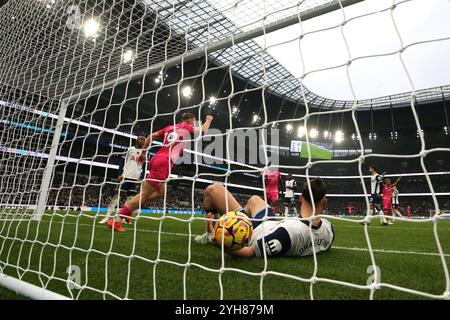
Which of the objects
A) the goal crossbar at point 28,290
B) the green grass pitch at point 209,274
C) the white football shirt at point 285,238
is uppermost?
the white football shirt at point 285,238

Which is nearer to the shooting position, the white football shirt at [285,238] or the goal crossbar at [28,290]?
the goal crossbar at [28,290]

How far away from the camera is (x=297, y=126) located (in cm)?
4238

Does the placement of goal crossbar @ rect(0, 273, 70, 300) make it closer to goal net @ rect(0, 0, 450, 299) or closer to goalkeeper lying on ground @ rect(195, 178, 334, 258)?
goal net @ rect(0, 0, 450, 299)

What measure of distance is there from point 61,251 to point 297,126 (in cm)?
4166

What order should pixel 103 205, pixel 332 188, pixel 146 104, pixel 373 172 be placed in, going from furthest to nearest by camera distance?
pixel 332 188 < pixel 146 104 < pixel 103 205 < pixel 373 172

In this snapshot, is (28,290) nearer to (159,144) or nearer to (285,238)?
(159,144)

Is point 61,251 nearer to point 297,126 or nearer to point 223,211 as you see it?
point 223,211

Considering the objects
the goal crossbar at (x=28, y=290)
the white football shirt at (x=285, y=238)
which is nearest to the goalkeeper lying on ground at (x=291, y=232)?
the white football shirt at (x=285, y=238)

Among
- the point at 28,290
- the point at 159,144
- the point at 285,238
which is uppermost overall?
the point at 159,144

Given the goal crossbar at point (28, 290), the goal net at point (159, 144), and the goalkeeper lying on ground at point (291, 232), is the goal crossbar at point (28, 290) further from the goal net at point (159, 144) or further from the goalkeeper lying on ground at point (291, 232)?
the goalkeeper lying on ground at point (291, 232)

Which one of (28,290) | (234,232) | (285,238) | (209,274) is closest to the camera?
(28,290)

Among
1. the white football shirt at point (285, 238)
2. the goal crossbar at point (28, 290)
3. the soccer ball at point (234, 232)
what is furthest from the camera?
the white football shirt at point (285, 238)

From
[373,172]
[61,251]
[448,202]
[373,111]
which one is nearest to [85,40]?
[61,251]

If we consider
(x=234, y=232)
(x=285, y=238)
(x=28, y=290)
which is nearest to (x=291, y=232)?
(x=285, y=238)
